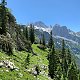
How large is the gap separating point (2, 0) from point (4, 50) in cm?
2561

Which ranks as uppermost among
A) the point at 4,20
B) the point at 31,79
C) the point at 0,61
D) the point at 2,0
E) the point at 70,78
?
the point at 2,0

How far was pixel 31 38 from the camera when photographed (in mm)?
154375

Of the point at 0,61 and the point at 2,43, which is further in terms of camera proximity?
the point at 2,43

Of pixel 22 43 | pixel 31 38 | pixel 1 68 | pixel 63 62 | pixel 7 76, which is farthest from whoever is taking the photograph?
pixel 31 38

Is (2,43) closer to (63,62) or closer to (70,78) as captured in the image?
(70,78)

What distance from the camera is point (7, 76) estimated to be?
146 ft

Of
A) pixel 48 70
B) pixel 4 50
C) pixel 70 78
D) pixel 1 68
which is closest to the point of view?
pixel 1 68

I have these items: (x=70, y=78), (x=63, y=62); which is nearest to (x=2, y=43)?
(x=70, y=78)

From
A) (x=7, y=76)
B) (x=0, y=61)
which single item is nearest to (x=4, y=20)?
(x=0, y=61)

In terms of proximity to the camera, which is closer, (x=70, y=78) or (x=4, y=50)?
(x=4, y=50)

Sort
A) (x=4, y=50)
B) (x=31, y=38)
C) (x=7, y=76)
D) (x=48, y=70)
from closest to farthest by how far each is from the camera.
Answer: (x=7, y=76) → (x=4, y=50) → (x=48, y=70) → (x=31, y=38)

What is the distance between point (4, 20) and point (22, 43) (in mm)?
14613

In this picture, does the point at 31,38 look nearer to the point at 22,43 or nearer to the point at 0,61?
the point at 22,43

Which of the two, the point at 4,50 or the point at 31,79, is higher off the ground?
the point at 4,50
